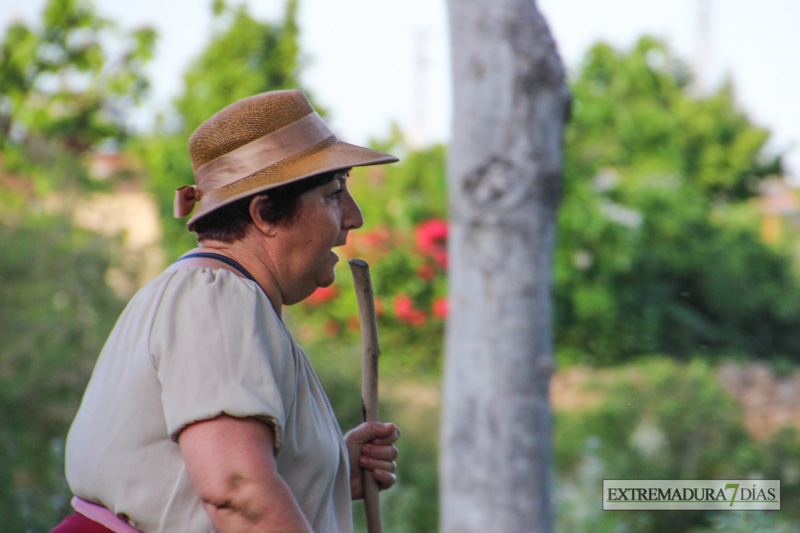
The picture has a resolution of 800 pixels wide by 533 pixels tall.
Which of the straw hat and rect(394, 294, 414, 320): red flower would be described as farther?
rect(394, 294, 414, 320): red flower

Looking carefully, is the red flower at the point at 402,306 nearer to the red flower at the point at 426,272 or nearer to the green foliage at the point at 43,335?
the red flower at the point at 426,272

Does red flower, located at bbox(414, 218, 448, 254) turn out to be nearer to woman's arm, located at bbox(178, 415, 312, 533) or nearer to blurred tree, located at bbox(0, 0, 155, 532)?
blurred tree, located at bbox(0, 0, 155, 532)

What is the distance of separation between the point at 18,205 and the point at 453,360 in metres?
4.59

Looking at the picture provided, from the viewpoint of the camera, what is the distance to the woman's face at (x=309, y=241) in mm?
1644

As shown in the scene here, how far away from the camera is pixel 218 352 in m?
1.38

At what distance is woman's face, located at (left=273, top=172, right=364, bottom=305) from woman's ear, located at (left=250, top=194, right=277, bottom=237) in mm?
16

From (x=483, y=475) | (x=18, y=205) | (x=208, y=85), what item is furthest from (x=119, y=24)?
(x=483, y=475)

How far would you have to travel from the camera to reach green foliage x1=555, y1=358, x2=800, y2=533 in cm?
579

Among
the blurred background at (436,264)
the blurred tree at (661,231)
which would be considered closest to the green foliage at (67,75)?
the blurred background at (436,264)

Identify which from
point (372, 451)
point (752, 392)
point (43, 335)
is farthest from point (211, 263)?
point (752, 392)

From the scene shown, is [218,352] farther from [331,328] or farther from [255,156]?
[331,328]

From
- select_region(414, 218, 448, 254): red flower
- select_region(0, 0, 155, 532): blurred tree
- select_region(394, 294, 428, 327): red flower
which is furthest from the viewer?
select_region(414, 218, 448, 254): red flower

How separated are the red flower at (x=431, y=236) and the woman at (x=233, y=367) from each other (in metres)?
9.02

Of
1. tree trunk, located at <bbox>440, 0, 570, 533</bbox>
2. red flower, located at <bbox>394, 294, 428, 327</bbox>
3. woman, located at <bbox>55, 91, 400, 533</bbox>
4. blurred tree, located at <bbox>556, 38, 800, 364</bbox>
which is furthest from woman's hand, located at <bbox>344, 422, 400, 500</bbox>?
blurred tree, located at <bbox>556, 38, 800, 364</bbox>
